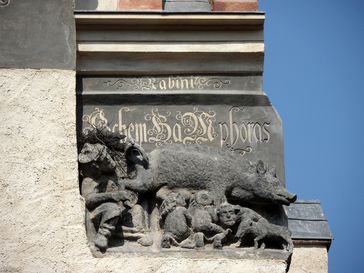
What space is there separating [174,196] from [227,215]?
344 mm

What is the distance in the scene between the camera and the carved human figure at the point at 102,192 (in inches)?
312

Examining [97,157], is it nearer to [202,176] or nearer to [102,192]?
[102,192]

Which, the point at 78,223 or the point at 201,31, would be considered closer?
the point at 78,223

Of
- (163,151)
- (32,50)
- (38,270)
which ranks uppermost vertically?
(32,50)

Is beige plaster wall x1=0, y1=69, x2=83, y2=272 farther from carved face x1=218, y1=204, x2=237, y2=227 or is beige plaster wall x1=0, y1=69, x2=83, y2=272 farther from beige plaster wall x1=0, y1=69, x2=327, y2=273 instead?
carved face x1=218, y1=204, x2=237, y2=227

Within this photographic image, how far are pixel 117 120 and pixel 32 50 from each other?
0.70 meters

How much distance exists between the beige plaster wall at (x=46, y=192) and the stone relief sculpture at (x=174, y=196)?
0.42 ft

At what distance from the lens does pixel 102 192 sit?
8078 mm

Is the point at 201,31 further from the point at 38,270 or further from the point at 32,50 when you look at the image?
the point at 38,270

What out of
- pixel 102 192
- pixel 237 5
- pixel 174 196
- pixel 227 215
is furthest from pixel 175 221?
pixel 237 5

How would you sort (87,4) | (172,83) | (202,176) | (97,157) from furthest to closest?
(87,4) < (172,83) < (202,176) < (97,157)

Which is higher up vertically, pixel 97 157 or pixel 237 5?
pixel 237 5

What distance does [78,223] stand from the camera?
25.8 feet

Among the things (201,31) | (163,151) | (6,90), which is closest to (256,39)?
(201,31)
